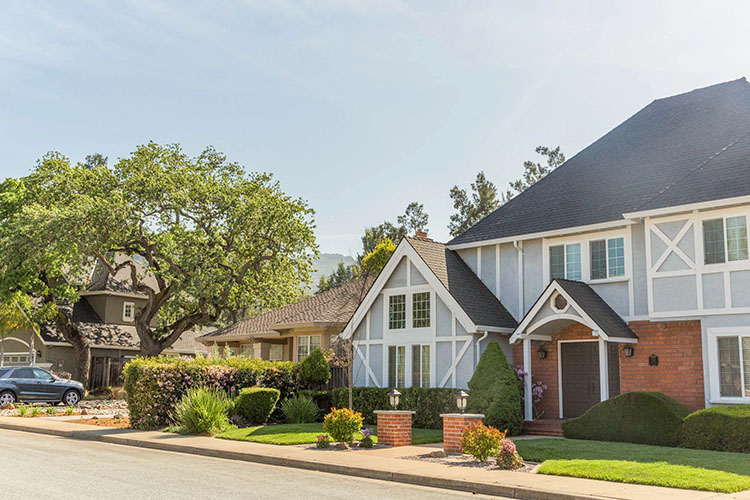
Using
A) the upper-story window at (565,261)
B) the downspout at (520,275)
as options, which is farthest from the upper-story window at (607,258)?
the downspout at (520,275)

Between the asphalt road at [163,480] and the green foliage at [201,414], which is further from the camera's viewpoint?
the green foliage at [201,414]

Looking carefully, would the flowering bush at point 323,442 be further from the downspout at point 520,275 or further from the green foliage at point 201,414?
the downspout at point 520,275

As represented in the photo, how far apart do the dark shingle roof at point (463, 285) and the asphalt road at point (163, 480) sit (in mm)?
9532

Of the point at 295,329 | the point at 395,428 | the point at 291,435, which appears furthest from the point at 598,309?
the point at 295,329

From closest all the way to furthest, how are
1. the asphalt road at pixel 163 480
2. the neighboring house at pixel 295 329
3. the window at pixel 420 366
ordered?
the asphalt road at pixel 163 480, the window at pixel 420 366, the neighboring house at pixel 295 329

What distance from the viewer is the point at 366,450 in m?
15.9

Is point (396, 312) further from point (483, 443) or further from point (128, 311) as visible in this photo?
point (128, 311)

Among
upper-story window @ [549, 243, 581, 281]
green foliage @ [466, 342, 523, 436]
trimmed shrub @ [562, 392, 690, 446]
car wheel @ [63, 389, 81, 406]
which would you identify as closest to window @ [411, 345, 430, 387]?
green foliage @ [466, 342, 523, 436]

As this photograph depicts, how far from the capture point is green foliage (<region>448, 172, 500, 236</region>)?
56406 millimetres

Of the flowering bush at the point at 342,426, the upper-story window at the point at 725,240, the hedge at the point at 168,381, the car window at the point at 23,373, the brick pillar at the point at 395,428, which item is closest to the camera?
the flowering bush at the point at 342,426

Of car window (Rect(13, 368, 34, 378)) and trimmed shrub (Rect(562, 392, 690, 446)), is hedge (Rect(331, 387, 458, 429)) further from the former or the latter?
car window (Rect(13, 368, 34, 378))

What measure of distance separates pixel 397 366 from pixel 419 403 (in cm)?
246

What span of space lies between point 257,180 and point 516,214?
60.1 feet

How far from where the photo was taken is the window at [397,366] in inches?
923
